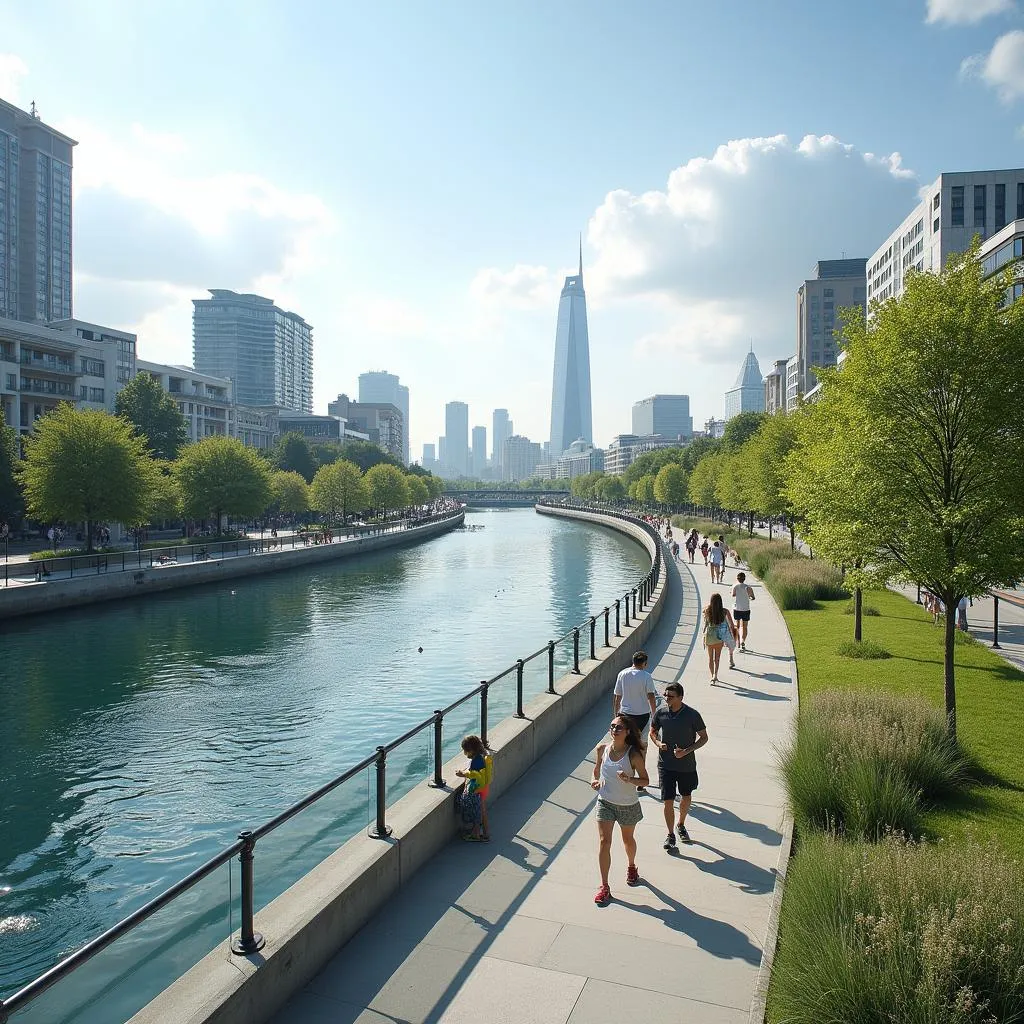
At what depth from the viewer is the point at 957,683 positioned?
1429cm

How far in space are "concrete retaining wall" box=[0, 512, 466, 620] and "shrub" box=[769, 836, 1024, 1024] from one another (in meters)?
31.4

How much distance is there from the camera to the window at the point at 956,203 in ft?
237

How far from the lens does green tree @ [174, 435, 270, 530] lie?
2104 inches

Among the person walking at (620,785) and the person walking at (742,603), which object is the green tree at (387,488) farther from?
the person walking at (620,785)

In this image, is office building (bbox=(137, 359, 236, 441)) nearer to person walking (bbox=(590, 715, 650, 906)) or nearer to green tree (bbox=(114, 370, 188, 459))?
green tree (bbox=(114, 370, 188, 459))

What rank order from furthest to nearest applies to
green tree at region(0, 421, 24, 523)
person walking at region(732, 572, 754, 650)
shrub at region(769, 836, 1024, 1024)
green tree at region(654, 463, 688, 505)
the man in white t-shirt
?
green tree at region(654, 463, 688, 505) → green tree at region(0, 421, 24, 523) → person walking at region(732, 572, 754, 650) → the man in white t-shirt → shrub at region(769, 836, 1024, 1024)

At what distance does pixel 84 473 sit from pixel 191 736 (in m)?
27.7

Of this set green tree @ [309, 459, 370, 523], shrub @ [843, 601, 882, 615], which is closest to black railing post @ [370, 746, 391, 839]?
shrub @ [843, 601, 882, 615]

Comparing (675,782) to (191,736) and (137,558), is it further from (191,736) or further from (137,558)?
(137,558)

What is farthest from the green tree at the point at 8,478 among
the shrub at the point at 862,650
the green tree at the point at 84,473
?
the shrub at the point at 862,650

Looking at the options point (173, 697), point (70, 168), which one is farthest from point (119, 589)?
point (70, 168)

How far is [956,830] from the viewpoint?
25.9 ft

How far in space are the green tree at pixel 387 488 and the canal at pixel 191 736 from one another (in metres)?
52.1

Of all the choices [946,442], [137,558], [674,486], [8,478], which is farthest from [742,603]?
[674,486]
